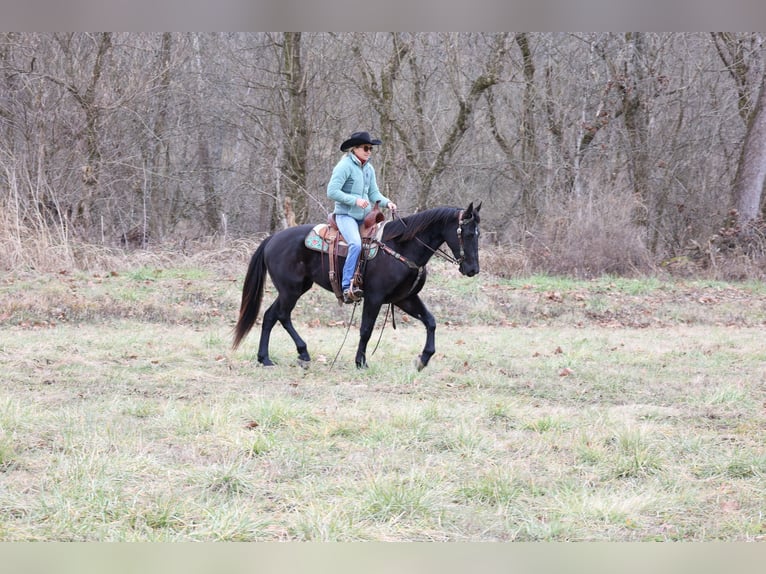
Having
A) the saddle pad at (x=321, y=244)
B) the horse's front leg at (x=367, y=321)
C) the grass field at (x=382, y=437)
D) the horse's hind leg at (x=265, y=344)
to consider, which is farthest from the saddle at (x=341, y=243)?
the grass field at (x=382, y=437)

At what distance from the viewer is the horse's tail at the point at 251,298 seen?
8.80 metres

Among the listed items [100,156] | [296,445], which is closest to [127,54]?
[100,156]

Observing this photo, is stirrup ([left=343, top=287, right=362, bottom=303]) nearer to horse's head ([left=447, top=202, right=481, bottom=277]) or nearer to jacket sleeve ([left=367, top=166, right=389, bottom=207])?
jacket sleeve ([left=367, top=166, right=389, bottom=207])

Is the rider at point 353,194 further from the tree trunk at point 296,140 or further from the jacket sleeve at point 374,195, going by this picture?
the tree trunk at point 296,140

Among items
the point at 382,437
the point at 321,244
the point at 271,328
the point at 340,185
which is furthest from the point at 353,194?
the point at 382,437

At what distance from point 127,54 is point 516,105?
10329 mm

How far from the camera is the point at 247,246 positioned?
16.4 metres

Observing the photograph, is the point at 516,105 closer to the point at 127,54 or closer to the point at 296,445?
the point at 127,54

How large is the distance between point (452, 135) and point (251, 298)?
1189 cm

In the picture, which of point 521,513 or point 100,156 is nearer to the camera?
point 521,513

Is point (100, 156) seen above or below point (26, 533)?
above

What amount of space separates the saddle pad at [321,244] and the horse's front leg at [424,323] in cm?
70

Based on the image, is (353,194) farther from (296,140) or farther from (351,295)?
(296,140)

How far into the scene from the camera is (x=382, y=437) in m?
5.40
